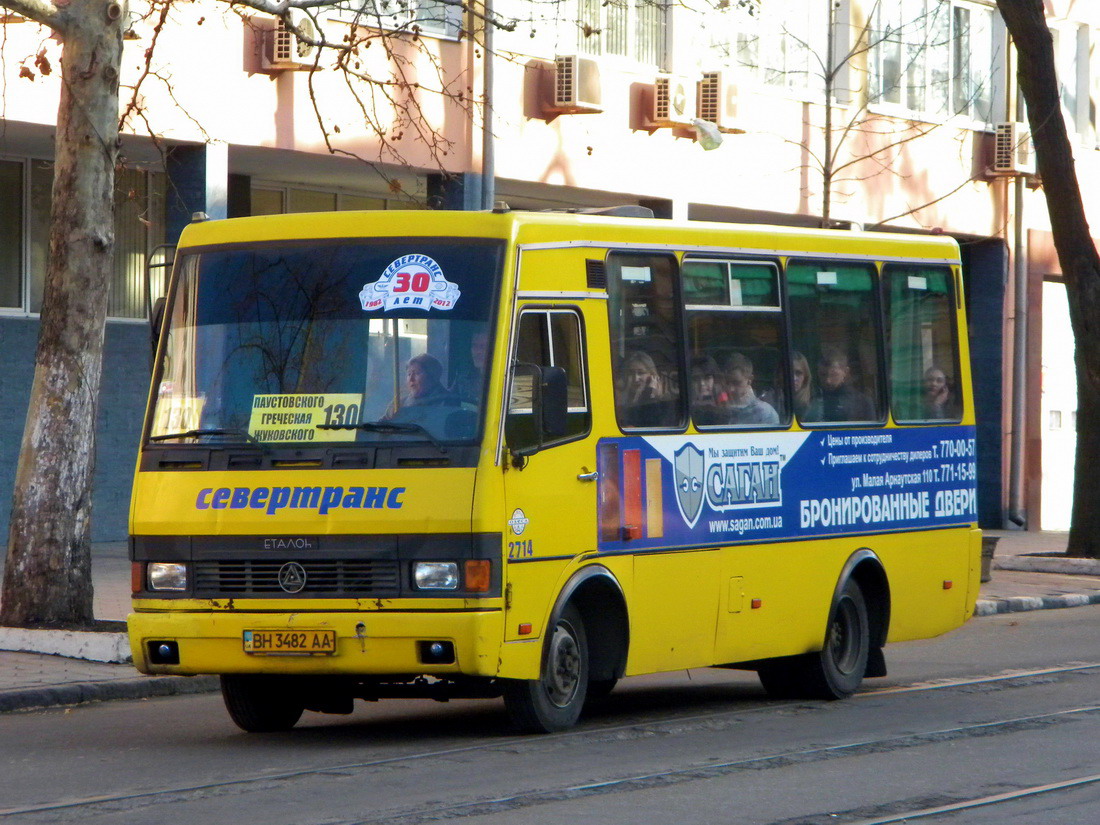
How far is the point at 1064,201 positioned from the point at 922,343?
1046 cm

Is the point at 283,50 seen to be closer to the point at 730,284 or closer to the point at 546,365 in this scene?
the point at 730,284

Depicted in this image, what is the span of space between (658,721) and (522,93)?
46.3 feet

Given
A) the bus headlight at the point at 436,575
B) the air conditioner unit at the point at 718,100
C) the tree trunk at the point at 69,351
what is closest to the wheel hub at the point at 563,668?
the bus headlight at the point at 436,575

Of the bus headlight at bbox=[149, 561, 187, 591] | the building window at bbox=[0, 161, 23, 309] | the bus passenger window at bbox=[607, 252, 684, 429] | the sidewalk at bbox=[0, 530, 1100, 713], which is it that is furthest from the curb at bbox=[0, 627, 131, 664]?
the building window at bbox=[0, 161, 23, 309]

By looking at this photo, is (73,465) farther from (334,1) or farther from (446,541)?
(446,541)

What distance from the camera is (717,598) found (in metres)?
10.9

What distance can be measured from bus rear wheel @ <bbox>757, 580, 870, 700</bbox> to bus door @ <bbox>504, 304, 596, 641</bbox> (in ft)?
8.12

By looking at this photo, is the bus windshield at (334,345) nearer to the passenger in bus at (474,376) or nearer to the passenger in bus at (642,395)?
the passenger in bus at (474,376)

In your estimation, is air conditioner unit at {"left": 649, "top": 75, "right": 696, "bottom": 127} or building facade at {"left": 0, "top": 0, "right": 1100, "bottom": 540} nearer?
building facade at {"left": 0, "top": 0, "right": 1100, "bottom": 540}

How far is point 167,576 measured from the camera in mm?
9656

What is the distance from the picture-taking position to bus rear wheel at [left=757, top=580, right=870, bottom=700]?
11.9 m

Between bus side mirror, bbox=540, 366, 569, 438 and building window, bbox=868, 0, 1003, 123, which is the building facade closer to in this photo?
building window, bbox=868, 0, 1003, 123

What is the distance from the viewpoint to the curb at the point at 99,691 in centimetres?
1155

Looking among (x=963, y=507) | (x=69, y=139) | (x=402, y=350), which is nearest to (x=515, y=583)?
(x=402, y=350)
